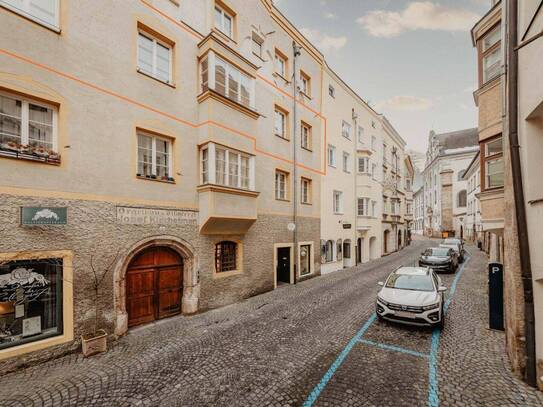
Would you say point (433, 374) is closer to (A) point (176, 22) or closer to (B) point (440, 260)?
(A) point (176, 22)

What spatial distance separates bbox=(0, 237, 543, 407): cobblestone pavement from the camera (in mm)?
4910

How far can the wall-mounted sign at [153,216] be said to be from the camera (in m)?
7.75

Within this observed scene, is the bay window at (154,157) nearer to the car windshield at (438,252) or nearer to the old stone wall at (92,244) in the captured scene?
the old stone wall at (92,244)

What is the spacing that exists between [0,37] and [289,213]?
12.1 m

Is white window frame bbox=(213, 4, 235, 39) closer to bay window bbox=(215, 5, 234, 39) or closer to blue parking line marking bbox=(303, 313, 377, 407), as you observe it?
bay window bbox=(215, 5, 234, 39)

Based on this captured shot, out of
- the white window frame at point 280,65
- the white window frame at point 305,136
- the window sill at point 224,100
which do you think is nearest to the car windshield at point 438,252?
the white window frame at point 305,136

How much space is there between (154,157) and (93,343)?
5.72m

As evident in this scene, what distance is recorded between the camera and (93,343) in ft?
21.6

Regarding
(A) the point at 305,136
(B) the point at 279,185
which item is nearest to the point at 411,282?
(B) the point at 279,185

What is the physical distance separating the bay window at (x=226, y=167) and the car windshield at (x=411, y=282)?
662 cm

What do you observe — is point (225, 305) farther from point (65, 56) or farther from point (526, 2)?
point (526, 2)

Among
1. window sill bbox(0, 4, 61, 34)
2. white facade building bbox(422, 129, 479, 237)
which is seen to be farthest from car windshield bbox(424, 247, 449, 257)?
white facade building bbox(422, 129, 479, 237)

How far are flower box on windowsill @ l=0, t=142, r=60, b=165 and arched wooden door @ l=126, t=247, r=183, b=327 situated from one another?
370 cm

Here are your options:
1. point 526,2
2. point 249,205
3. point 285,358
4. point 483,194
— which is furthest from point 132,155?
point 483,194
